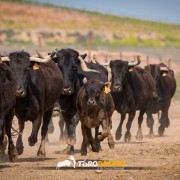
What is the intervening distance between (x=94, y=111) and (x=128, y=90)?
20.7 feet

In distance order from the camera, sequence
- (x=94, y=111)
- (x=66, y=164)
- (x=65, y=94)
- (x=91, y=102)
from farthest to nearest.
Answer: (x=65, y=94), (x=94, y=111), (x=91, y=102), (x=66, y=164)

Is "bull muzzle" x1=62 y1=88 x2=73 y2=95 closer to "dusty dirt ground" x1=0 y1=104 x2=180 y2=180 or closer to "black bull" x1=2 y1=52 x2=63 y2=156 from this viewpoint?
"black bull" x1=2 y1=52 x2=63 y2=156

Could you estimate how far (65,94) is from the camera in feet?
57.8

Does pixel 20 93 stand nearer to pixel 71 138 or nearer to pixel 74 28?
pixel 71 138

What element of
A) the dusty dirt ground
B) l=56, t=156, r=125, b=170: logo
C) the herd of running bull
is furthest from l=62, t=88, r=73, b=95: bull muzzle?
l=56, t=156, r=125, b=170: logo

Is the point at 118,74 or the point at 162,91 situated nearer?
the point at 118,74

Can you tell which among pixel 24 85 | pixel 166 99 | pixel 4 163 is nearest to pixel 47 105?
pixel 24 85

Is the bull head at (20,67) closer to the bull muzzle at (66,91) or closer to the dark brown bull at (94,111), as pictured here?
the dark brown bull at (94,111)

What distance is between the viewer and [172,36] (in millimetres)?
92875

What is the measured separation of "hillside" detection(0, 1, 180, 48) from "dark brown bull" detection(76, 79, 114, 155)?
5744 cm

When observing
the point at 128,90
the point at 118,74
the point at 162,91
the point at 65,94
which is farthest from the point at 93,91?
the point at 162,91

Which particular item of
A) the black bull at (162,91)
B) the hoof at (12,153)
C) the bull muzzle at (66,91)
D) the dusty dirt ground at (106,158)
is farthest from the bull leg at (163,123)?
the hoof at (12,153)

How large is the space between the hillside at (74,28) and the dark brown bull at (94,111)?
57443 millimetres

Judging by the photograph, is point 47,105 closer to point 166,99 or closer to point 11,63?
point 11,63
